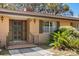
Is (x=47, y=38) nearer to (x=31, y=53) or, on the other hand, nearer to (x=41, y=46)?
(x=41, y=46)

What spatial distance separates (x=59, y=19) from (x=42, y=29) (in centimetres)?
75

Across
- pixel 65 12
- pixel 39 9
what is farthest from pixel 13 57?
pixel 65 12

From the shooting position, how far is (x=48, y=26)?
5965 millimetres

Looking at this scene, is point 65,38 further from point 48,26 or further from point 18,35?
point 18,35

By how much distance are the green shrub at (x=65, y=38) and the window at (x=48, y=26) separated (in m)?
0.35

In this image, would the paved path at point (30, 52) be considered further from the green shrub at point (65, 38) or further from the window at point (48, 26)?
the window at point (48, 26)

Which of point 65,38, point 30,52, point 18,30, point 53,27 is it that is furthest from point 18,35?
point 65,38

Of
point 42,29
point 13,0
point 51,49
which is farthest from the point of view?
point 42,29

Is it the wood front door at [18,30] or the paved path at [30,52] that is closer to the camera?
the paved path at [30,52]

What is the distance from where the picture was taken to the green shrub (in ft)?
17.5

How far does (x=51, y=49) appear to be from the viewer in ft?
17.9

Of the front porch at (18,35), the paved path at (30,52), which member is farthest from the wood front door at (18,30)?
the paved path at (30,52)

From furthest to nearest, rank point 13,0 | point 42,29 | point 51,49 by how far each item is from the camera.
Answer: point 42,29 < point 51,49 < point 13,0

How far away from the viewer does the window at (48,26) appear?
578cm
